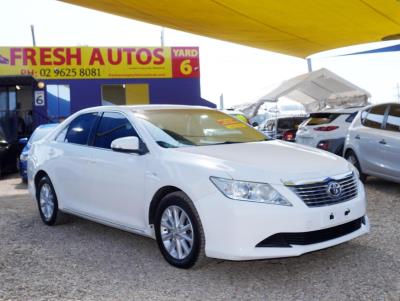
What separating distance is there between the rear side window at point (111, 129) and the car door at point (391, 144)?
14.0 feet

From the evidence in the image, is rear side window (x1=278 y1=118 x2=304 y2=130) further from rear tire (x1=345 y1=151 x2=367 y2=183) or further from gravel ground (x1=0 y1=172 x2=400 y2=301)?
gravel ground (x1=0 y1=172 x2=400 y2=301)

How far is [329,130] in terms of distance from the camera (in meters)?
10.7

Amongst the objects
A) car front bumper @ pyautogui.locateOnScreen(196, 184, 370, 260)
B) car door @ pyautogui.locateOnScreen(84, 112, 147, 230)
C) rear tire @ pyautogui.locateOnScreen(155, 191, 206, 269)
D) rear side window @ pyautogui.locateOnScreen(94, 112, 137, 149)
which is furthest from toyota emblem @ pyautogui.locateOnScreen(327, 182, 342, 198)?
rear side window @ pyautogui.locateOnScreen(94, 112, 137, 149)

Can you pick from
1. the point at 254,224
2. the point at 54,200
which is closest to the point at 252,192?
the point at 254,224

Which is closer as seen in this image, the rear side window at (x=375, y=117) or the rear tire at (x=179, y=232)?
the rear tire at (x=179, y=232)

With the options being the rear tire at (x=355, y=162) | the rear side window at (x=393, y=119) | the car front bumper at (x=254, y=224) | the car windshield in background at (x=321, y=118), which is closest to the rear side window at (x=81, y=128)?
the car front bumper at (x=254, y=224)

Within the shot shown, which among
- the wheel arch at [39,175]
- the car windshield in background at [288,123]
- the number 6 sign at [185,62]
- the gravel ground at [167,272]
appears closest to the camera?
the gravel ground at [167,272]

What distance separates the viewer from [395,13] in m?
11.7

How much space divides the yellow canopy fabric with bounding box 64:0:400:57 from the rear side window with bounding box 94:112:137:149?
5.60 m

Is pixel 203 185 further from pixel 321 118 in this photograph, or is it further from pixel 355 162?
pixel 321 118

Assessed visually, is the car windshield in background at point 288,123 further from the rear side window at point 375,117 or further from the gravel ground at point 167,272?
the gravel ground at point 167,272

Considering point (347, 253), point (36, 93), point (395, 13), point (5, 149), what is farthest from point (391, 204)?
point (36, 93)

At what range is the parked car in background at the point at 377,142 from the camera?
7.79 meters

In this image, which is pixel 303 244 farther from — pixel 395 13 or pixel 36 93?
pixel 36 93
